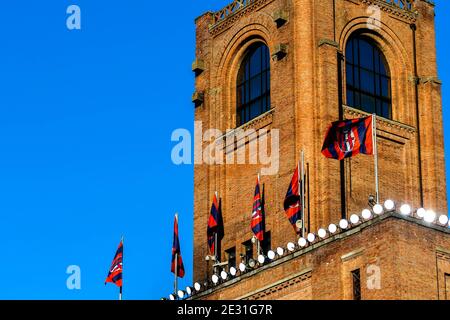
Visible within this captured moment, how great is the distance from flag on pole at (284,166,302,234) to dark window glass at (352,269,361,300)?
9.21 meters

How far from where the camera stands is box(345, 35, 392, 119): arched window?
86.1 m

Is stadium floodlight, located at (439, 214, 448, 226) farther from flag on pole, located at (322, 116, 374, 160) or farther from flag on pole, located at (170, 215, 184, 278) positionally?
flag on pole, located at (170, 215, 184, 278)

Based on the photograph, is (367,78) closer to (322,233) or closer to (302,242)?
(302,242)

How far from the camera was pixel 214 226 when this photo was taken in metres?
85.2

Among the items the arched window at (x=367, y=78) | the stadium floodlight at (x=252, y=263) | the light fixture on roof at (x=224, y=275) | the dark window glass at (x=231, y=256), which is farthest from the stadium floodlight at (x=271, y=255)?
the arched window at (x=367, y=78)

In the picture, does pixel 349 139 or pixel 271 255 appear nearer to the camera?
pixel 271 255

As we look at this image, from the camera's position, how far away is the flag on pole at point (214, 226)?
8531 centimetres

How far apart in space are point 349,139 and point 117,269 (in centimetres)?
1537

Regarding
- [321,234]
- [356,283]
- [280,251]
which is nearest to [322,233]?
[321,234]

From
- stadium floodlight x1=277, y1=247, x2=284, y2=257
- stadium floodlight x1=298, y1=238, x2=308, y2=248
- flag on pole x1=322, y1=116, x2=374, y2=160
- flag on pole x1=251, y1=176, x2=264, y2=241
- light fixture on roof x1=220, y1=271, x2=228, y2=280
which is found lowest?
light fixture on roof x1=220, y1=271, x2=228, y2=280

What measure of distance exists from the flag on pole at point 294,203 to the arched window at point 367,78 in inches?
294

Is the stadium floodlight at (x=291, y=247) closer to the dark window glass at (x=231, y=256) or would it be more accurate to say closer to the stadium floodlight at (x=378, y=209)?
the stadium floodlight at (x=378, y=209)

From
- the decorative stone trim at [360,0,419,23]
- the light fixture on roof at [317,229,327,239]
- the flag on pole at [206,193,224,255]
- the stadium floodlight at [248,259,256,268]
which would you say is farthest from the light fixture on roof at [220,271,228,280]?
the decorative stone trim at [360,0,419,23]
